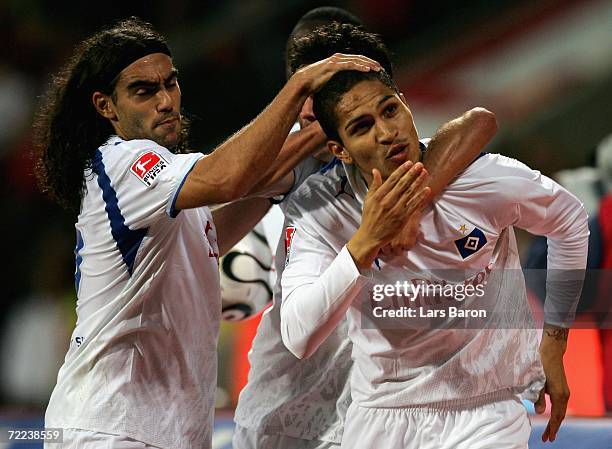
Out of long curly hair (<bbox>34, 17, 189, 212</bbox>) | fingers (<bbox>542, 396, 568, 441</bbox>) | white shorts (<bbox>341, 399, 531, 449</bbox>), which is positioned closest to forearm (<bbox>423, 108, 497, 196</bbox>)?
white shorts (<bbox>341, 399, 531, 449</bbox>)

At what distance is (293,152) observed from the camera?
285 cm

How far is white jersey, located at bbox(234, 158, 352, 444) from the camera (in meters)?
3.00

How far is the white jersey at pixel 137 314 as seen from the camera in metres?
2.63

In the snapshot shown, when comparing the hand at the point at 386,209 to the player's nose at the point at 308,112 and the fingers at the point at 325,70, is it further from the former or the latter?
the player's nose at the point at 308,112

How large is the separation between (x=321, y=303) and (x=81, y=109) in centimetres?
112

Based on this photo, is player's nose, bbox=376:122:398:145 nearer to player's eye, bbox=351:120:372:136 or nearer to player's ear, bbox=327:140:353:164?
player's eye, bbox=351:120:372:136

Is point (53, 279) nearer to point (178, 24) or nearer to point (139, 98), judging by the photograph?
point (178, 24)

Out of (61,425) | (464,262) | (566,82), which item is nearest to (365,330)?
(464,262)

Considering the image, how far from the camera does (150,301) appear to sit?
271cm

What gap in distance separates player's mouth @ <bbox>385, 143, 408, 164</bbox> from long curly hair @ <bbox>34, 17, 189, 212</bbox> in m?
0.89

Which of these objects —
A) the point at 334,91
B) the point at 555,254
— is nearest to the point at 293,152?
the point at 334,91

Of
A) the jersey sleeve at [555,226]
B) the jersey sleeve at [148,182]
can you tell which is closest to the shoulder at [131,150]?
the jersey sleeve at [148,182]

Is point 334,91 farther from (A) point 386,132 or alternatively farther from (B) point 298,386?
(B) point 298,386

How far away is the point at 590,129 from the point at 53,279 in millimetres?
3543
